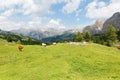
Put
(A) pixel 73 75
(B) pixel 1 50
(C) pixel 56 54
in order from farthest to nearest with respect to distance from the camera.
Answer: (B) pixel 1 50, (C) pixel 56 54, (A) pixel 73 75

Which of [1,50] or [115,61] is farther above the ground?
[1,50]

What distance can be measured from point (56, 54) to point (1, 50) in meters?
17.7

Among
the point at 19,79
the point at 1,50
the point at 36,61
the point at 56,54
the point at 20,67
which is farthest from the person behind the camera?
the point at 1,50

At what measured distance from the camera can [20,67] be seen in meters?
41.3

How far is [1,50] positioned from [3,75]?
24674mm

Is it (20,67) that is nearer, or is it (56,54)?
(20,67)

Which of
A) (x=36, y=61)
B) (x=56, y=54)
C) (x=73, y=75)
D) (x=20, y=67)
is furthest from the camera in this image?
(x=56, y=54)

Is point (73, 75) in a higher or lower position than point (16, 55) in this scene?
lower

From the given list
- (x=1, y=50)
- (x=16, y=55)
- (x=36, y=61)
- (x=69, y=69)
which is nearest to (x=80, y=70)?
(x=69, y=69)

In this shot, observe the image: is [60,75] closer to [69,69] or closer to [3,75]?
[69,69]

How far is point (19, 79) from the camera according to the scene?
32.9 meters

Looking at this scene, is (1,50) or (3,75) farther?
(1,50)

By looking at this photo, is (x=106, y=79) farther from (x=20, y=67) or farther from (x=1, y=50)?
(x=1, y=50)

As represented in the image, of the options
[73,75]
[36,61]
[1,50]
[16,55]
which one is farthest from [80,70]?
[1,50]
